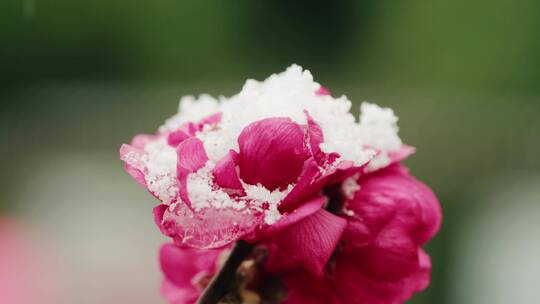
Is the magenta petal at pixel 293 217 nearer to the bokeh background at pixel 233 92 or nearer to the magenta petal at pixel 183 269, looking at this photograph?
the magenta petal at pixel 183 269

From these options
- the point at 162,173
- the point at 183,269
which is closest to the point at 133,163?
the point at 162,173

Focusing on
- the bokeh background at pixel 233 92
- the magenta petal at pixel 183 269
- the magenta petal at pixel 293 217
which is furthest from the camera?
the bokeh background at pixel 233 92

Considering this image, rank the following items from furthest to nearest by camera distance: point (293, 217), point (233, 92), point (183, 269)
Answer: point (233, 92), point (183, 269), point (293, 217)

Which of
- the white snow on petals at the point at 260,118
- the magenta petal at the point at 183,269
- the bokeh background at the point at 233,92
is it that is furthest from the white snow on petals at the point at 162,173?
the bokeh background at the point at 233,92

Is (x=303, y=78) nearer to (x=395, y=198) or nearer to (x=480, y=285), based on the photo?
(x=395, y=198)

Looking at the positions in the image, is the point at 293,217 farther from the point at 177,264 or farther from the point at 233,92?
the point at 233,92

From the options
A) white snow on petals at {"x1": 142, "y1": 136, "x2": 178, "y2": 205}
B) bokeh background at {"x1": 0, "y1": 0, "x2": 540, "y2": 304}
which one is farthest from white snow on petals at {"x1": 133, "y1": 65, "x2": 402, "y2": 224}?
bokeh background at {"x1": 0, "y1": 0, "x2": 540, "y2": 304}
